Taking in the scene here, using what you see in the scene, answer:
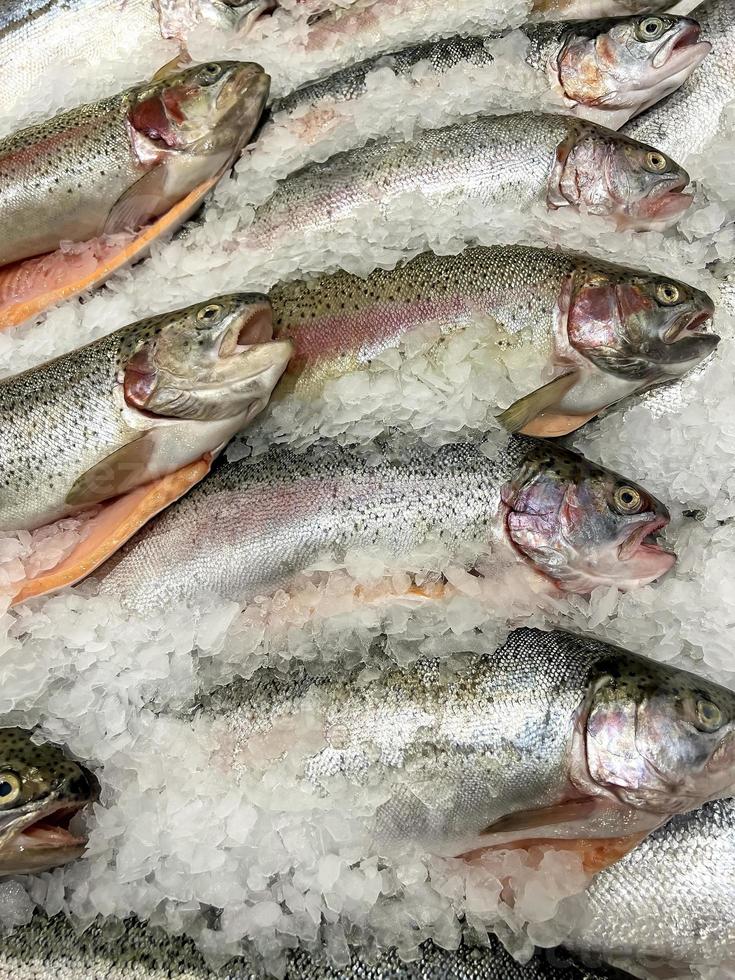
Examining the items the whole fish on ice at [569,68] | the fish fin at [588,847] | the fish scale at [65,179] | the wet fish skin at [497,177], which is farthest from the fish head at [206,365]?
the fish fin at [588,847]

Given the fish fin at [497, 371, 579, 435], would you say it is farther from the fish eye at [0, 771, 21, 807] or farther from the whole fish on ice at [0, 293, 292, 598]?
the fish eye at [0, 771, 21, 807]

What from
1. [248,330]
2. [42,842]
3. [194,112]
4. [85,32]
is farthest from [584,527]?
[85,32]

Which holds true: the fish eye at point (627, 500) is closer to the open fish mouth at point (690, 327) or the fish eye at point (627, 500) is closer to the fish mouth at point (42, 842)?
the open fish mouth at point (690, 327)

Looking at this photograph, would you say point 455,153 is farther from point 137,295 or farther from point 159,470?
point 159,470

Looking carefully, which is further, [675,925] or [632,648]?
[632,648]

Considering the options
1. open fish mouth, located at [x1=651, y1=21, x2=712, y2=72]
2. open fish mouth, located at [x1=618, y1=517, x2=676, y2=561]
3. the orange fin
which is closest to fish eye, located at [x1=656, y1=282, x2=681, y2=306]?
open fish mouth, located at [x1=618, y1=517, x2=676, y2=561]

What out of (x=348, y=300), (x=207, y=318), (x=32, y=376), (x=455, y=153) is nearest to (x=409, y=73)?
(x=455, y=153)
